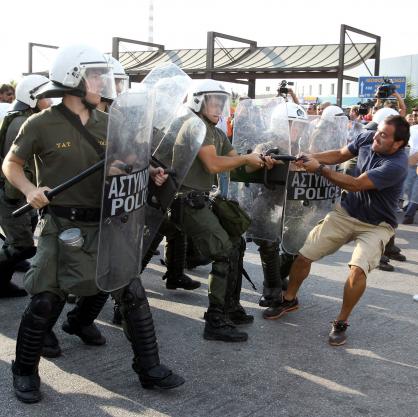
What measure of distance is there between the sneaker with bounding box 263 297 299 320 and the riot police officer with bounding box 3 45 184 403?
1.50 meters

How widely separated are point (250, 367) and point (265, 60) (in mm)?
12281

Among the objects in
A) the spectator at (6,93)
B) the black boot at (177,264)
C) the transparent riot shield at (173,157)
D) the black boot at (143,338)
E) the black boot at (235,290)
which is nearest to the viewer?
the black boot at (143,338)

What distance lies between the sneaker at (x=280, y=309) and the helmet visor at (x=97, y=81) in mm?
2191

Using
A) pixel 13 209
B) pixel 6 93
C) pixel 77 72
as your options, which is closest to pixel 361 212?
pixel 77 72

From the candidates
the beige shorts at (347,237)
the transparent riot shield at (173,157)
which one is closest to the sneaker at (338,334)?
the beige shorts at (347,237)

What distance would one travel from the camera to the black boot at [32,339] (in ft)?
9.70

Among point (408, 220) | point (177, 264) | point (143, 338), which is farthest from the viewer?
point (408, 220)

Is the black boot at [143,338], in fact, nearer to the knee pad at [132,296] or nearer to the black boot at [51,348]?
the knee pad at [132,296]

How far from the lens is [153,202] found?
353cm

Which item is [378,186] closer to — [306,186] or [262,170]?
[306,186]

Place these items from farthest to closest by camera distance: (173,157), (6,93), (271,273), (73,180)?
(6,93) → (271,273) → (173,157) → (73,180)

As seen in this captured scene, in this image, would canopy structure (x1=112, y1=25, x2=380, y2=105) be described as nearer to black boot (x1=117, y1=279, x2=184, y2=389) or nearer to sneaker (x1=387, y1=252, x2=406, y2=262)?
sneaker (x1=387, y1=252, x2=406, y2=262)

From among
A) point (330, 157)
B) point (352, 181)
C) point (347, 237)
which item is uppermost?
point (330, 157)

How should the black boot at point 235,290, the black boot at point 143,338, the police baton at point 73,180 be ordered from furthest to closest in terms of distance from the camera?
the black boot at point 235,290, the black boot at point 143,338, the police baton at point 73,180
